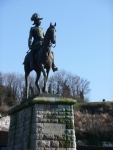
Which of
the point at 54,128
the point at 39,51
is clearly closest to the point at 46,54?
the point at 39,51

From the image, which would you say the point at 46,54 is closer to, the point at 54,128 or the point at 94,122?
the point at 54,128

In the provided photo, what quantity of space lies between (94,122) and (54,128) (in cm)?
3633

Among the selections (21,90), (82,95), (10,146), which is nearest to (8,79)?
(21,90)

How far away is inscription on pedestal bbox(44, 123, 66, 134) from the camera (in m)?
11.9

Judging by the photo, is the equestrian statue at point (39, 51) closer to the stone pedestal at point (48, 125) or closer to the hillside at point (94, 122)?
the stone pedestal at point (48, 125)

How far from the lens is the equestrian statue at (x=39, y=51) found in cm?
1295

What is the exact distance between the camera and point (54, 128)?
12.0 metres

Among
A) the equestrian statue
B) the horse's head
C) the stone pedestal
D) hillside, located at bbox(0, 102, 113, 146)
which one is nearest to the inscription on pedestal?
the stone pedestal

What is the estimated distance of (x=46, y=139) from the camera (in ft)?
38.6

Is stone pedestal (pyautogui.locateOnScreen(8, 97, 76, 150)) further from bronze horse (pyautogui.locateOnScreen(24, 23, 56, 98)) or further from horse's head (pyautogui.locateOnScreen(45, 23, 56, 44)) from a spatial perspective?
horse's head (pyautogui.locateOnScreen(45, 23, 56, 44))

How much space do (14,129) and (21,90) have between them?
47.3 metres

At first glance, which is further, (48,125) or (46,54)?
(46,54)

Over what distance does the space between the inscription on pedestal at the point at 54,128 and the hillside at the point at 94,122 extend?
30.2 meters

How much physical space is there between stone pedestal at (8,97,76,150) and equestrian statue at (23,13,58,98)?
3.05 ft
